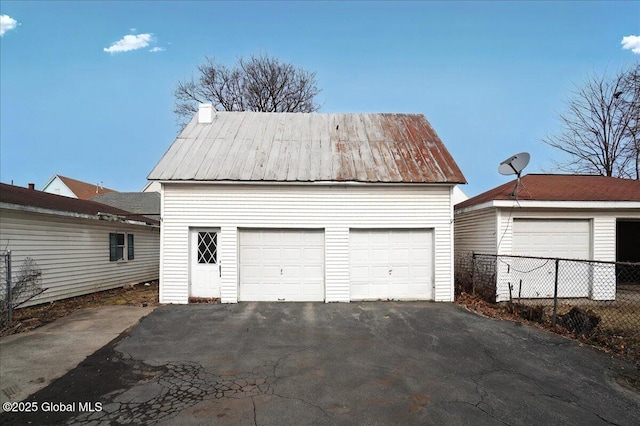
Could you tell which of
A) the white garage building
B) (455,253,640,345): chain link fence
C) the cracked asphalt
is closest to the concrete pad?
the cracked asphalt

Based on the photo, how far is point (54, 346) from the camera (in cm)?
661

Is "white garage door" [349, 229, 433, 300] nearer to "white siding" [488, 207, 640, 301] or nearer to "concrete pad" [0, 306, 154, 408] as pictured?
"white siding" [488, 207, 640, 301]

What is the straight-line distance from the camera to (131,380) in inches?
200

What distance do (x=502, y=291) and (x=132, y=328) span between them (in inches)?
390

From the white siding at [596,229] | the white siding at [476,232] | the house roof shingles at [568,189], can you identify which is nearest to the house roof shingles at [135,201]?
the white siding at [476,232]

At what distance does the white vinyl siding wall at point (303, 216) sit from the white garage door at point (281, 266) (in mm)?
263

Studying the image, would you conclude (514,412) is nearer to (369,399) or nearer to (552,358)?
(369,399)

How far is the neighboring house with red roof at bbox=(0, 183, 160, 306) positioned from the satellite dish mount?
13604 mm

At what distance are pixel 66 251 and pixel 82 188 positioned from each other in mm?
39094

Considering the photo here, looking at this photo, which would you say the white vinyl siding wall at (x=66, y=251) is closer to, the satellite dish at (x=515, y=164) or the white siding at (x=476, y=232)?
the white siding at (x=476, y=232)

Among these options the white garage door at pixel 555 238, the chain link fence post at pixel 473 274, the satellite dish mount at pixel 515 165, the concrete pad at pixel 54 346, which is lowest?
the concrete pad at pixel 54 346

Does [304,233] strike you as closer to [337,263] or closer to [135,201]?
→ [337,263]

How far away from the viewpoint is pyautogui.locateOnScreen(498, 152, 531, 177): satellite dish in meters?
10.7

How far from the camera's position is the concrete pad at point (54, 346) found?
5070mm
